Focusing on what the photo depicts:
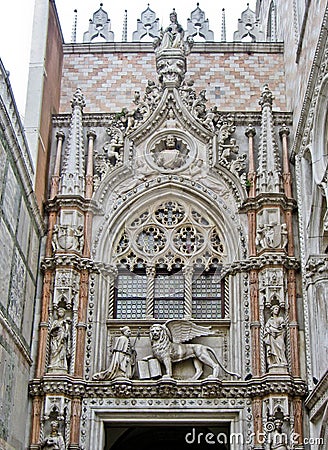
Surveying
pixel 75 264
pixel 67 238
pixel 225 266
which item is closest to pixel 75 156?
pixel 67 238

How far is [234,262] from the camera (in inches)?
647

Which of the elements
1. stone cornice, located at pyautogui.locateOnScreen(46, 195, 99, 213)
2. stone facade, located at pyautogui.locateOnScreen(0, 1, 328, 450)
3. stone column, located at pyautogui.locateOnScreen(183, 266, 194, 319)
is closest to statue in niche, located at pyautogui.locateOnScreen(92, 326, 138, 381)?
stone facade, located at pyautogui.locateOnScreen(0, 1, 328, 450)

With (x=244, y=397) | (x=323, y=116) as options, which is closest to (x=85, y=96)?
(x=323, y=116)

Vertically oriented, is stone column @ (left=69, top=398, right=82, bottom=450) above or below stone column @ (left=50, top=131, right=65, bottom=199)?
below

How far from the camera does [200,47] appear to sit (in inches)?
778

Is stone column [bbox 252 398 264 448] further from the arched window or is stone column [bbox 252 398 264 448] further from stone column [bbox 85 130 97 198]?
stone column [bbox 85 130 97 198]

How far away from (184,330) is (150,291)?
114 centimetres

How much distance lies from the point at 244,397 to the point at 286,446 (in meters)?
1.17

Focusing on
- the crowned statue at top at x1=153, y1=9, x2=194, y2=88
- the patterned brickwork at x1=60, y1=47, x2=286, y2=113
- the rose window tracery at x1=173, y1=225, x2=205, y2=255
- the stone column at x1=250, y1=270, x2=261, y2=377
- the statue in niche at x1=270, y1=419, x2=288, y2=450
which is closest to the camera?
the statue in niche at x1=270, y1=419, x2=288, y2=450

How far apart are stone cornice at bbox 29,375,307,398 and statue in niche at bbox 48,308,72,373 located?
253 mm

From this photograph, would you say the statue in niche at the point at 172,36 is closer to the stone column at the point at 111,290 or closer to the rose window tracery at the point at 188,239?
the rose window tracery at the point at 188,239

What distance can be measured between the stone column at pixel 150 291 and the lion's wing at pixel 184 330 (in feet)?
1.97

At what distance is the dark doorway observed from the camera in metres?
17.9

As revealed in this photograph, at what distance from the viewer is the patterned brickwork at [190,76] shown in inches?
754
